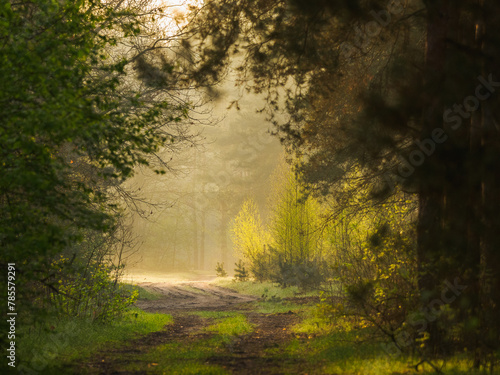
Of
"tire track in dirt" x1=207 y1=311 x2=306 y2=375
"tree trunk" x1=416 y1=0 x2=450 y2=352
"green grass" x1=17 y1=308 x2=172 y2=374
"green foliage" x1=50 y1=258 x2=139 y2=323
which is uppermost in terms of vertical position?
"tree trunk" x1=416 y1=0 x2=450 y2=352

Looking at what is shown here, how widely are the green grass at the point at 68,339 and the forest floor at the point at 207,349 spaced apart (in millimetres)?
335

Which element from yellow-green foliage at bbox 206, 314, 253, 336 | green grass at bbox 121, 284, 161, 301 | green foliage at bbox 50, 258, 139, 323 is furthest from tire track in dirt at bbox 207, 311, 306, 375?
green grass at bbox 121, 284, 161, 301

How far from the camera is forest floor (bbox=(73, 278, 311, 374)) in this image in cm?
716

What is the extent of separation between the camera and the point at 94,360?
7.87 metres

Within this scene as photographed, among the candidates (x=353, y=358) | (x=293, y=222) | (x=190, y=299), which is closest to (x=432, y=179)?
(x=353, y=358)

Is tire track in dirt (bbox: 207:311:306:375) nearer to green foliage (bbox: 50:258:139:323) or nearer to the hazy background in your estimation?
green foliage (bbox: 50:258:139:323)

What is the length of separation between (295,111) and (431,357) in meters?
5.71

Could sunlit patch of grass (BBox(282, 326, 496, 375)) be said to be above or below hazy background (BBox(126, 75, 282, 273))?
below

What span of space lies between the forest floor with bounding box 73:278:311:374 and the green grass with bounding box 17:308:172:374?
33cm

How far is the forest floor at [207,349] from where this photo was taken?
23.5 ft

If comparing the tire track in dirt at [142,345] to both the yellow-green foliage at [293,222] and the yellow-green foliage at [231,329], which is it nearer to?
the yellow-green foliage at [231,329]

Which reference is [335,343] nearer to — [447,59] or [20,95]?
[447,59]

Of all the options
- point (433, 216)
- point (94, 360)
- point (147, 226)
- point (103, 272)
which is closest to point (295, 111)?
point (433, 216)

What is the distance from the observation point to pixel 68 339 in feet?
29.6
